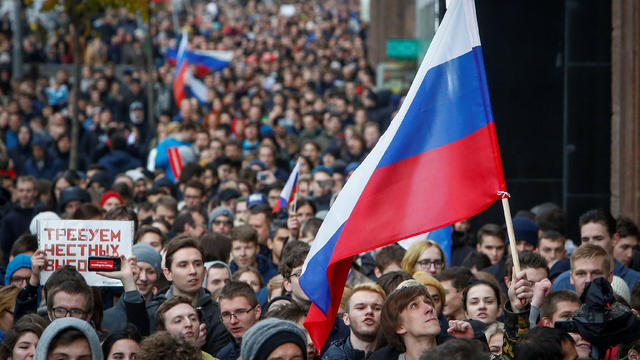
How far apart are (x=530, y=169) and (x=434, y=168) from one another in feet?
26.6

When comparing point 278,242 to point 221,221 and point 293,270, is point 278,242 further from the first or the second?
point 293,270

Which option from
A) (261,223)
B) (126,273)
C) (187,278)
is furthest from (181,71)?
(126,273)

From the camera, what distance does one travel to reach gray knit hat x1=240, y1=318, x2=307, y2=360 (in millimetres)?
5699

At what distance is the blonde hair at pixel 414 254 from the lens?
9117 millimetres

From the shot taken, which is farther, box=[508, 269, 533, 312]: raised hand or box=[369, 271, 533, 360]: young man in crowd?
box=[369, 271, 533, 360]: young man in crowd

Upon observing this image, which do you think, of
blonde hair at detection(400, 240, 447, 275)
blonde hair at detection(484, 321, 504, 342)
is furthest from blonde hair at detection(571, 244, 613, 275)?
blonde hair at detection(400, 240, 447, 275)

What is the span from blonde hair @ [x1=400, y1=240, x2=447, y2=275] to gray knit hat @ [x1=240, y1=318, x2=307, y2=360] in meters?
3.34

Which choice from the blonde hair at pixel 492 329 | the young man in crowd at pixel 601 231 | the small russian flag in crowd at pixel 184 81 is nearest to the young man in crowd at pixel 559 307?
the blonde hair at pixel 492 329

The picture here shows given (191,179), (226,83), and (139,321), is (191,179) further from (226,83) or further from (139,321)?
(226,83)

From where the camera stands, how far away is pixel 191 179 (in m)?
14.8

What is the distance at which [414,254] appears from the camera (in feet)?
30.0

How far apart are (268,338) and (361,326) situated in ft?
4.46

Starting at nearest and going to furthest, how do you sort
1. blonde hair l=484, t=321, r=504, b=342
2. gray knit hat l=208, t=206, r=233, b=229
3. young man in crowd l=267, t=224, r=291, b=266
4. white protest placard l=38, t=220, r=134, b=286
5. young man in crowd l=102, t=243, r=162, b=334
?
blonde hair l=484, t=321, r=504, b=342 < young man in crowd l=102, t=243, r=162, b=334 < white protest placard l=38, t=220, r=134, b=286 < young man in crowd l=267, t=224, r=291, b=266 < gray knit hat l=208, t=206, r=233, b=229

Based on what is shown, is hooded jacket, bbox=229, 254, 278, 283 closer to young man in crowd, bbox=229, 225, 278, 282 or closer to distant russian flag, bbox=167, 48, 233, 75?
young man in crowd, bbox=229, 225, 278, 282
